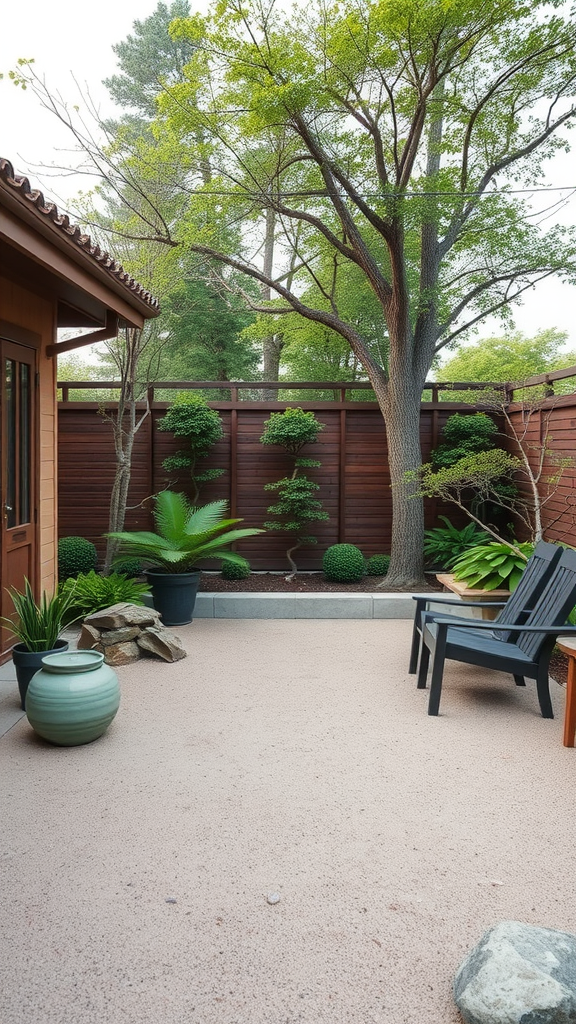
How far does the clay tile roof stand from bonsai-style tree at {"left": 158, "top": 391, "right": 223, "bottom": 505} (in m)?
2.33

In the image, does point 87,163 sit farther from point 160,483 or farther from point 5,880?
point 5,880

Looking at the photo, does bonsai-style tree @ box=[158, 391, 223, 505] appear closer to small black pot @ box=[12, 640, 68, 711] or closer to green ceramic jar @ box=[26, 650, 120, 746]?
small black pot @ box=[12, 640, 68, 711]

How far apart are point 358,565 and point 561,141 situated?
199 inches

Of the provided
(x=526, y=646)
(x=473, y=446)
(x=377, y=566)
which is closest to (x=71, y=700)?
(x=526, y=646)

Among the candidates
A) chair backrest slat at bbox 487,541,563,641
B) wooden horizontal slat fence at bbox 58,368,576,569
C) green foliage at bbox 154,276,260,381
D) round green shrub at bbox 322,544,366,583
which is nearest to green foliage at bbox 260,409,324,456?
wooden horizontal slat fence at bbox 58,368,576,569

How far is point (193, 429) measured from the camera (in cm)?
753

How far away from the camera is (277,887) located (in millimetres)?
2342

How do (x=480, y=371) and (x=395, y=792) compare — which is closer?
(x=395, y=792)

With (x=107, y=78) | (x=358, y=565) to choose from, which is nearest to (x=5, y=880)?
(x=358, y=565)

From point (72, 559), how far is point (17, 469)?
2.35 meters

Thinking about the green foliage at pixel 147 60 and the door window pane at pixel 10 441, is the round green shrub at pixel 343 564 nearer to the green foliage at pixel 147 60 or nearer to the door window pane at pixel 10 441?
the door window pane at pixel 10 441

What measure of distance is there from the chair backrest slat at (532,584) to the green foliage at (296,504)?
10.2 ft

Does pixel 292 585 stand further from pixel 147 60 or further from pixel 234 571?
pixel 147 60

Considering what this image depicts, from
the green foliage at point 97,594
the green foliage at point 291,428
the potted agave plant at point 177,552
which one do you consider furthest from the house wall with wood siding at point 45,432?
the green foliage at point 291,428
